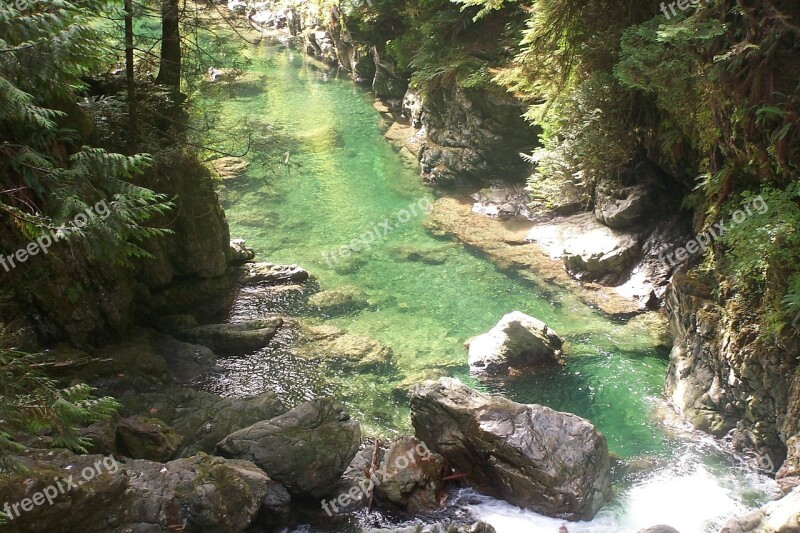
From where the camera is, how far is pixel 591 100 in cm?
1367

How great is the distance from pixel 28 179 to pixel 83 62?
144cm

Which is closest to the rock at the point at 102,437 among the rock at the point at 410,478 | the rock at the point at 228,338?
the rock at the point at 410,478

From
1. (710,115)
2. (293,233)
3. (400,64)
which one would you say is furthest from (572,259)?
(400,64)

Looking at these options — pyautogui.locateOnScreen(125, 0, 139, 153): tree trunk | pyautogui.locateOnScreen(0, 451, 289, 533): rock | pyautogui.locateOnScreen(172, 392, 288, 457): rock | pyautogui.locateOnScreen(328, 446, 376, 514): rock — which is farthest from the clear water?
pyautogui.locateOnScreen(0, 451, 289, 533): rock

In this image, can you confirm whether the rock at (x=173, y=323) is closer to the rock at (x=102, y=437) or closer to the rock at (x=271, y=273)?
the rock at (x=271, y=273)

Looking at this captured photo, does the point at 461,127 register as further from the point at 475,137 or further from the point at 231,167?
the point at 231,167

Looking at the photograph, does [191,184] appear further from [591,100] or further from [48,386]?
[591,100]

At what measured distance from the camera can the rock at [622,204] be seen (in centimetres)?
1387

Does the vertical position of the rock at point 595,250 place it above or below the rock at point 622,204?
below

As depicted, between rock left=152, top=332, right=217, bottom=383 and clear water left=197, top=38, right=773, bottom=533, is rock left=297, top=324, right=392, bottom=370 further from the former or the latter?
rock left=152, top=332, right=217, bottom=383

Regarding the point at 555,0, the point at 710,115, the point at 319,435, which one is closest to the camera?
the point at 319,435

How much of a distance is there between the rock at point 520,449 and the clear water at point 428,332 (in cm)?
29

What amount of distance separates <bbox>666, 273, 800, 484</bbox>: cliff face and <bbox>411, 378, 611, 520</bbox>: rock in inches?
85.8

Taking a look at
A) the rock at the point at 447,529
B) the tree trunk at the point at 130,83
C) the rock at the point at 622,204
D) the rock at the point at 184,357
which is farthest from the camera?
the rock at the point at 622,204
